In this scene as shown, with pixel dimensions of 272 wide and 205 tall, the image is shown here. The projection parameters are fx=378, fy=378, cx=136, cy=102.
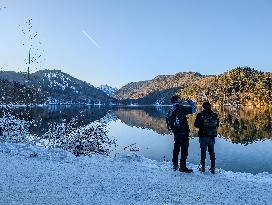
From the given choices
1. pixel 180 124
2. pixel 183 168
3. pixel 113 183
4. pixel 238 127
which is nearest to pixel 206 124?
pixel 180 124

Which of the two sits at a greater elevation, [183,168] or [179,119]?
[179,119]

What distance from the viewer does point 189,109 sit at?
12.9 metres

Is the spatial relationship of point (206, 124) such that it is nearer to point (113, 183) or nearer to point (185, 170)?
point (185, 170)

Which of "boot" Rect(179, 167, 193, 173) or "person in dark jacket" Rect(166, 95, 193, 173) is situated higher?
"person in dark jacket" Rect(166, 95, 193, 173)

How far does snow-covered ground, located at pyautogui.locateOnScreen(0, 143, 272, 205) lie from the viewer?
879 centimetres

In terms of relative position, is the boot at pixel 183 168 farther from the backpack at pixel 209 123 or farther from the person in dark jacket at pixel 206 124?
the backpack at pixel 209 123

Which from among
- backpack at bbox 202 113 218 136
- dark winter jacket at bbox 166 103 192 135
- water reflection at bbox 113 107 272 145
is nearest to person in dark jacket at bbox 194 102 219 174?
backpack at bbox 202 113 218 136

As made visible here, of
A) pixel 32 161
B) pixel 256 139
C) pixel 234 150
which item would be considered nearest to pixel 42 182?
pixel 32 161

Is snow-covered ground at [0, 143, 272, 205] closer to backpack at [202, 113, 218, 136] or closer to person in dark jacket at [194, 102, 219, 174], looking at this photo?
person in dark jacket at [194, 102, 219, 174]

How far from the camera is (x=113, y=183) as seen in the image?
33.7 feet

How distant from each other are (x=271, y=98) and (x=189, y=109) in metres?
187

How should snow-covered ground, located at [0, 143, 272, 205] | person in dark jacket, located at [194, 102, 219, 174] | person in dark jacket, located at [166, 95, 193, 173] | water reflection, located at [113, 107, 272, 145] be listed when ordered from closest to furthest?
snow-covered ground, located at [0, 143, 272, 205], person in dark jacket, located at [166, 95, 193, 173], person in dark jacket, located at [194, 102, 219, 174], water reflection, located at [113, 107, 272, 145]

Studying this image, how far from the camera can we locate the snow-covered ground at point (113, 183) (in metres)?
8.79

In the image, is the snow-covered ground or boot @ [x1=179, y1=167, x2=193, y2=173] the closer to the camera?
the snow-covered ground
